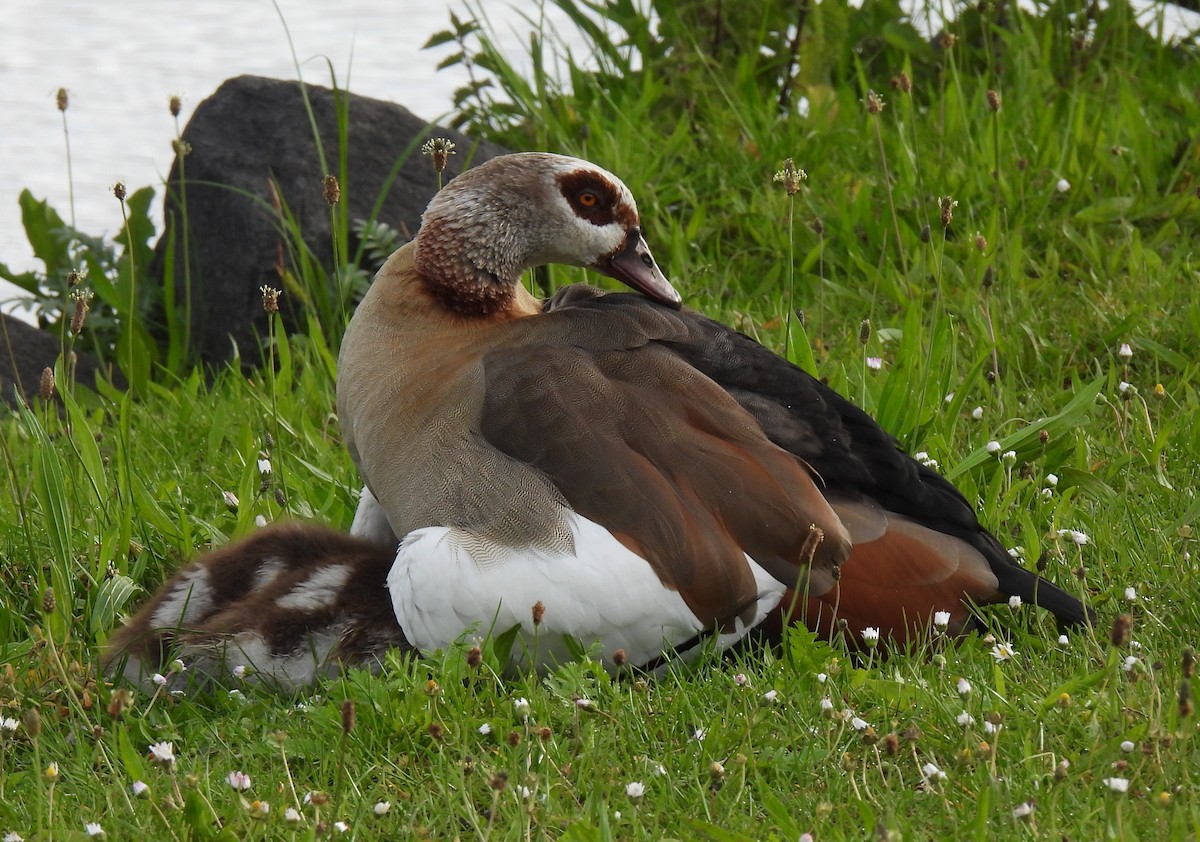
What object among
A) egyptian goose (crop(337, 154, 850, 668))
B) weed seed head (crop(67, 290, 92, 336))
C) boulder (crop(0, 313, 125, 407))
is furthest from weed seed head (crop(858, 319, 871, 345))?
boulder (crop(0, 313, 125, 407))

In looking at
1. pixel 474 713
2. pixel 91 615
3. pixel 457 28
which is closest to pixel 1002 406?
pixel 474 713

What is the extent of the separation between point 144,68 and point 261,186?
9.85 feet

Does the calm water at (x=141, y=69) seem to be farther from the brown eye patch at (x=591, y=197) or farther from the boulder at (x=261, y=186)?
the brown eye patch at (x=591, y=197)

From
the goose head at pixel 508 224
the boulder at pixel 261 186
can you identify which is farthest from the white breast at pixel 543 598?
the boulder at pixel 261 186

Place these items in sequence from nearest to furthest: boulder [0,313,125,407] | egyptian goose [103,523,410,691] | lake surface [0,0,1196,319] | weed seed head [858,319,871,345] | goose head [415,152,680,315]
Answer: egyptian goose [103,523,410,691], goose head [415,152,680,315], weed seed head [858,319,871,345], boulder [0,313,125,407], lake surface [0,0,1196,319]

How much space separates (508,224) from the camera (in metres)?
3.76

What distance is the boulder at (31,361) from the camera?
568 cm

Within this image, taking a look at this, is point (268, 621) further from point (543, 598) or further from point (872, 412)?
point (872, 412)

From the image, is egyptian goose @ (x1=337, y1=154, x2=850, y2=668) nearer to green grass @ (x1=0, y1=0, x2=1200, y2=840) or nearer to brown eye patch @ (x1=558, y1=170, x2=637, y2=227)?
brown eye patch @ (x1=558, y1=170, x2=637, y2=227)

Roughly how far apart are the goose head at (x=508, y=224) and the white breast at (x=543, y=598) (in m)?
0.78

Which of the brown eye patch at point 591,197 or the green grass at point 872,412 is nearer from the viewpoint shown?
the green grass at point 872,412

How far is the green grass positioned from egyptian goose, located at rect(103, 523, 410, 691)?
85mm

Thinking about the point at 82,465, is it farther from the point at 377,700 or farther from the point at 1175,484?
the point at 1175,484

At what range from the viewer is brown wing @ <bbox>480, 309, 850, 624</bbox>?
3.20 m
